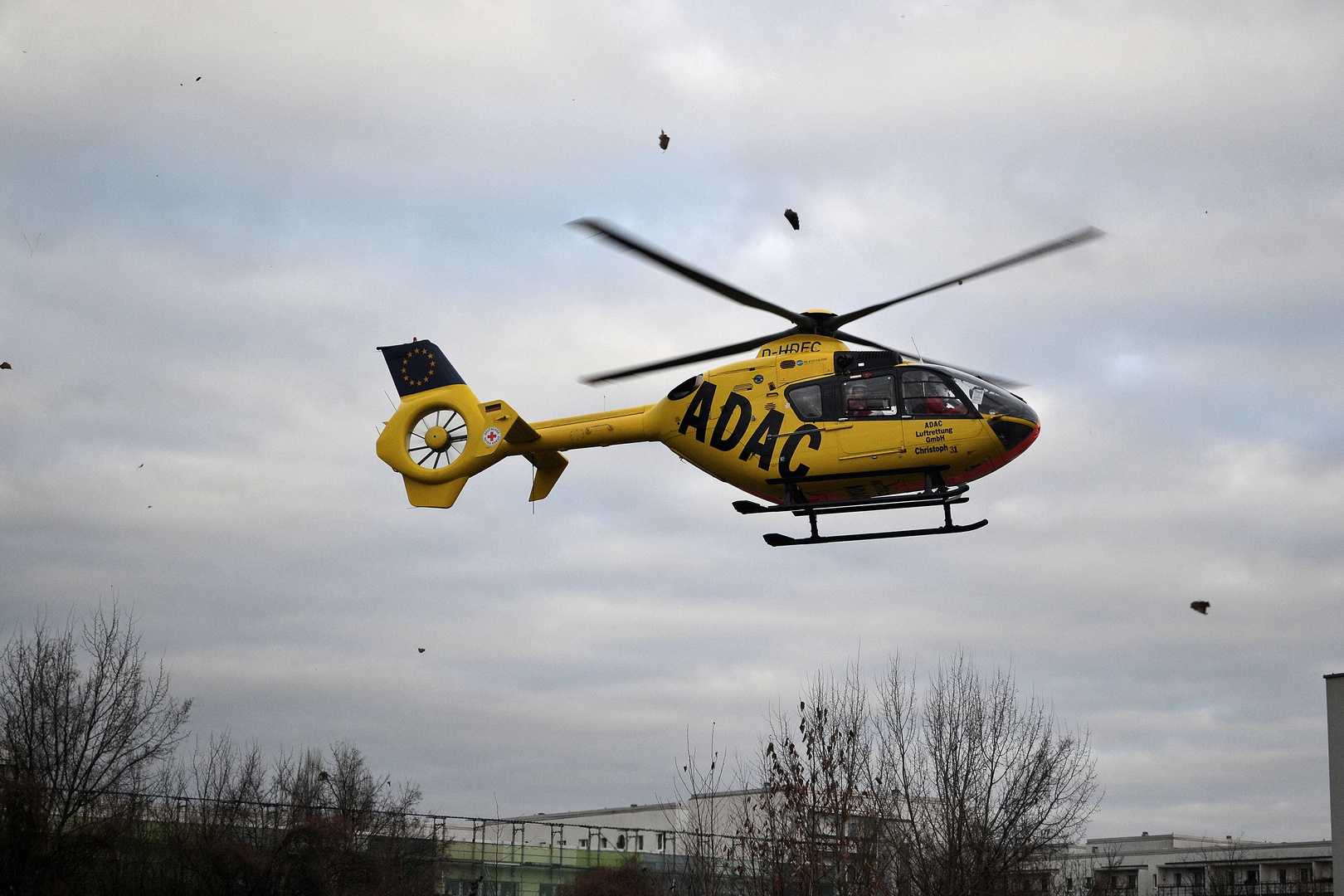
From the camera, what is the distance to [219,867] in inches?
1214

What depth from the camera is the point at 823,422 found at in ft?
59.1

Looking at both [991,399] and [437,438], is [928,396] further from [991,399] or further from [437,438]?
[437,438]

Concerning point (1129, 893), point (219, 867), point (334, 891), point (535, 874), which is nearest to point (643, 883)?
point (334, 891)

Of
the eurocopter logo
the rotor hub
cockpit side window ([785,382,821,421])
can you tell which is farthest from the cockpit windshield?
the rotor hub

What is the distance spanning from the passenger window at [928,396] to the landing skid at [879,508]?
0.87 metres

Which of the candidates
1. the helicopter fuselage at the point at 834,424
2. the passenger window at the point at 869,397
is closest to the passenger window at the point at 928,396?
the helicopter fuselage at the point at 834,424

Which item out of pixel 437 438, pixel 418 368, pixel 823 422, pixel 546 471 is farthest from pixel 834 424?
pixel 418 368

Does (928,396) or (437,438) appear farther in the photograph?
(437,438)

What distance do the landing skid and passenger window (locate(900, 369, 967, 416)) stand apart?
2.86 ft

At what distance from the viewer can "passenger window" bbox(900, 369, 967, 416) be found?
17.4m

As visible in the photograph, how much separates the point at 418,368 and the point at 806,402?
750 cm

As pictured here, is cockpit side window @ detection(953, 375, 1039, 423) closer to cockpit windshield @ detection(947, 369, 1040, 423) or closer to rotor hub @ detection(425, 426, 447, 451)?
cockpit windshield @ detection(947, 369, 1040, 423)

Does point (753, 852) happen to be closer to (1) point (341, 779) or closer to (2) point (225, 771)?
(2) point (225, 771)

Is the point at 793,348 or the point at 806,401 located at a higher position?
the point at 793,348
